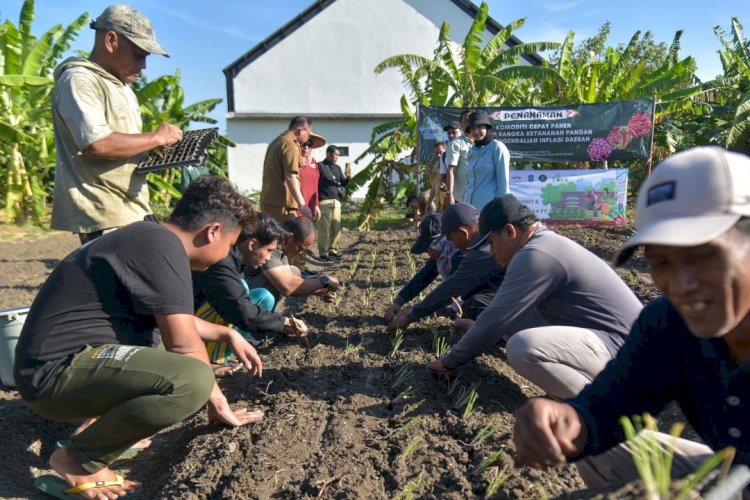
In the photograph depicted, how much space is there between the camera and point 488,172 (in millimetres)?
5523

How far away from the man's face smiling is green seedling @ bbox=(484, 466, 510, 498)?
49.7 inches

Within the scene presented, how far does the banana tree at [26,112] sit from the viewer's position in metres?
10.0

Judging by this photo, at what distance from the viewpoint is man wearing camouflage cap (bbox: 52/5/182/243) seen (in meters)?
2.89

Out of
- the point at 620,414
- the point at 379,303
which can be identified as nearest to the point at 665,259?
the point at 620,414

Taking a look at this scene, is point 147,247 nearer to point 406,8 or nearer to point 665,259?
point 665,259

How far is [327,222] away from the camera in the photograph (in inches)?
327

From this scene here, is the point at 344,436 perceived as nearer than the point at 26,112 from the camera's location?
Yes

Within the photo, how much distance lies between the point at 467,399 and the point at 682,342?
1.70 m

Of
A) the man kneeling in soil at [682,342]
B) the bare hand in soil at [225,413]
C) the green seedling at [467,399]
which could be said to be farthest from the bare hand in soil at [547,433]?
the bare hand in soil at [225,413]

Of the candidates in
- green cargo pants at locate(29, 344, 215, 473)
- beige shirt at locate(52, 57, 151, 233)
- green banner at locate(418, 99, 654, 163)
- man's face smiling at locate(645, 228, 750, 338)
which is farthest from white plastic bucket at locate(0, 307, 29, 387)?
green banner at locate(418, 99, 654, 163)

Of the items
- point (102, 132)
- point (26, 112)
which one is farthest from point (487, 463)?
point (26, 112)

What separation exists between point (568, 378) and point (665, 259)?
166cm

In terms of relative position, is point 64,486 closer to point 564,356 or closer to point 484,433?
point 484,433

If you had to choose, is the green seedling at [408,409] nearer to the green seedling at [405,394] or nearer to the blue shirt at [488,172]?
the green seedling at [405,394]
